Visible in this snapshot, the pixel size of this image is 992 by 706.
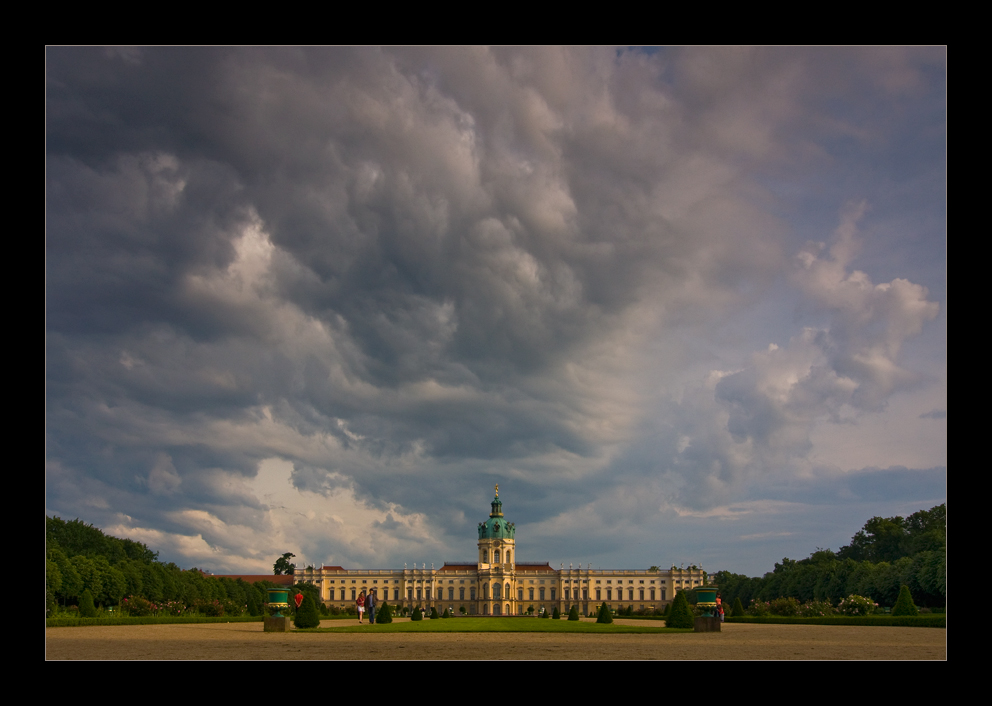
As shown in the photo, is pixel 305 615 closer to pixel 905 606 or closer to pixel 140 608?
pixel 140 608

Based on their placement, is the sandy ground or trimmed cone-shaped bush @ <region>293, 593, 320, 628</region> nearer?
the sandy ground

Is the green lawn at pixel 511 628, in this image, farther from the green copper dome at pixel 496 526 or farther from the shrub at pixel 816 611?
the green copper dome at pixel 496 526

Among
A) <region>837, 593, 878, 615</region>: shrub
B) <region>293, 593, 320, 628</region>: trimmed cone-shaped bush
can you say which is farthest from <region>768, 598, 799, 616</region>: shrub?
<region>293, 593, 320, 628</region>: trimmed cone-shaped bush

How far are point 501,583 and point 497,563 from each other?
3.11m

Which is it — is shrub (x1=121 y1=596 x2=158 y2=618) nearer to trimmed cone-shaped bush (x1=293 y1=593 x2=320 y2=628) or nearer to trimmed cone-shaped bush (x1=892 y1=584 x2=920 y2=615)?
trimmed cone-shaped bush (x1=293 y1=593 x2=320 y2=628)

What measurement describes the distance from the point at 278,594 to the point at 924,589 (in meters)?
41.9

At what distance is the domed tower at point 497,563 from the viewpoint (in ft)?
379

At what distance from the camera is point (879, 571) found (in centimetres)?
5872

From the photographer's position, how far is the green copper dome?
391 ft

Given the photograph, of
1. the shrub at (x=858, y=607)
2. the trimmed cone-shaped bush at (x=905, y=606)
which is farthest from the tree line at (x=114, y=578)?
the trimmed cone-shaped bush at (x=905, y=606)
